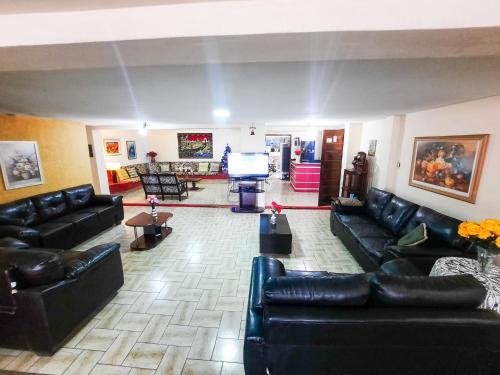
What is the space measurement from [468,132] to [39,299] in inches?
181

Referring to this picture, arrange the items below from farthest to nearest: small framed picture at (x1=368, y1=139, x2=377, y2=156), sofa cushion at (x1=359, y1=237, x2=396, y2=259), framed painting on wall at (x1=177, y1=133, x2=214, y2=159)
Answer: framed painting on wall at (x1=177, y1=133, x2=214, y2=159) → small framed picture at (x1=368, y1=139, x2=377, y2=156) → sofa cushion at (x1=359, y1=237, x2=396, y2=259)

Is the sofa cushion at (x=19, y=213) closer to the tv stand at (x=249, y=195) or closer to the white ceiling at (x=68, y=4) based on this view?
the white ceiling at (x=68, y=4)

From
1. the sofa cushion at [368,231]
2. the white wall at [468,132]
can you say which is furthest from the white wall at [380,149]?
the sofa cushion at [368,231]

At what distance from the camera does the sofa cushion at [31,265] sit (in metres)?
1.68

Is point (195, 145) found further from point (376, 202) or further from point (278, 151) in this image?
point (376, 202)

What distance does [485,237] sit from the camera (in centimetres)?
162

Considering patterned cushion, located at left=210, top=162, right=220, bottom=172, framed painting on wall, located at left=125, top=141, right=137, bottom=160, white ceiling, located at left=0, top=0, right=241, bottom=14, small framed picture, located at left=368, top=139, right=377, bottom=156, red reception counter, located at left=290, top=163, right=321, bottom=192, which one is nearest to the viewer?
white ceiling, located at left=0, top=0, right=241, bottom=14

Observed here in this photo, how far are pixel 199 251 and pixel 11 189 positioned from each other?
325cm

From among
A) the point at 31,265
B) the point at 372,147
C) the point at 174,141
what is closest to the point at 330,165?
the point at 372,147

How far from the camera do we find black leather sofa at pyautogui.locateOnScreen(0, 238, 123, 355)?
5.50ft

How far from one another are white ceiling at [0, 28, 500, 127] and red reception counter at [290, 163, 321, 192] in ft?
15.3

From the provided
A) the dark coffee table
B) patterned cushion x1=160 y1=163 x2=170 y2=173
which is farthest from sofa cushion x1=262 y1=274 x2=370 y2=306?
patterned cushion x1=160 y1=163 x2=170 y2=173

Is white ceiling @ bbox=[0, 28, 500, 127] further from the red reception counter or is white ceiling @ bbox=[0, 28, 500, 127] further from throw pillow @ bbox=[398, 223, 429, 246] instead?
the red reception counter

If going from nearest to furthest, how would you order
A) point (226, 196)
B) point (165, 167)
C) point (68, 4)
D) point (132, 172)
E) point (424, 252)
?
point (68, 4) < point (424, 252) < point (226, 196) < point (132, 172) < point (165, 167)
